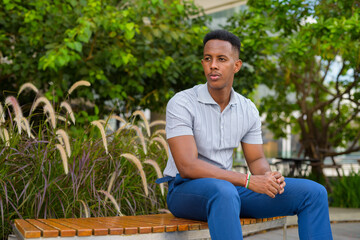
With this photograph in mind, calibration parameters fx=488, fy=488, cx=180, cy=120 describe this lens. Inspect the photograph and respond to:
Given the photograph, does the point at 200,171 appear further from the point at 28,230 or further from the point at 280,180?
the point at 28,230

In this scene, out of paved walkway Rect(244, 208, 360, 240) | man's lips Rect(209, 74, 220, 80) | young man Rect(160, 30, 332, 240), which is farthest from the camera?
paved walkway Rect(244, 208, 360, 240)

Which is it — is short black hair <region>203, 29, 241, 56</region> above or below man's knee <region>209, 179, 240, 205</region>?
above

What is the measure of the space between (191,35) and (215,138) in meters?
3.61

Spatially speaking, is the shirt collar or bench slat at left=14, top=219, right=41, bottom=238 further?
the shirt collar

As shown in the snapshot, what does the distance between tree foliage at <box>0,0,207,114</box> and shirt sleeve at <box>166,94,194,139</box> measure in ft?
8.67

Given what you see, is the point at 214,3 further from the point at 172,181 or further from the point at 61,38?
the point at 172,181

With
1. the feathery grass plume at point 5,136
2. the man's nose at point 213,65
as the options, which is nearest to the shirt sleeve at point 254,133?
the man's nose at point 213,65

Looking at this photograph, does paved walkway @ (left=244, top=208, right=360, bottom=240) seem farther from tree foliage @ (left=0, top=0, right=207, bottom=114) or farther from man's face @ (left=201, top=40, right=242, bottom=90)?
man's face @ (left=201, top=40, right=242, bottom=90)

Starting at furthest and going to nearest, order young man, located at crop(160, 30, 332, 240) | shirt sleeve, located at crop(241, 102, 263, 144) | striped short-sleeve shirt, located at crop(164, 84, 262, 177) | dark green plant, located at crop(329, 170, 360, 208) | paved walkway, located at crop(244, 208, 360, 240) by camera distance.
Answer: dark green plant, located at crop(329, 170, 360, 208)
paved walkway, located at crop(244, 208, 360, 240)
shirt sleeve, located at crop(241, 102, 263, 144)
striped short-sleeve shirt, located at crop(164, 84, 262, 177)
young man, located at crop(160, 30, 332, 240)

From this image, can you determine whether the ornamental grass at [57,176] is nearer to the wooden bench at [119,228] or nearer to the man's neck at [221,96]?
the wooden bench at [119,228]

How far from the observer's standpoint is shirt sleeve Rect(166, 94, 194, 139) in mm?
2766

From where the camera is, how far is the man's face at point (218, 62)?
2.90 metres

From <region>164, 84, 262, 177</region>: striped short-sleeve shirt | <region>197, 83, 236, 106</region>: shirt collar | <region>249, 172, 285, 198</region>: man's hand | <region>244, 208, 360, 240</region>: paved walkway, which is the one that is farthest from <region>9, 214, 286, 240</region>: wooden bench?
<region>244, 208, 360, 240</region>: paved walkway

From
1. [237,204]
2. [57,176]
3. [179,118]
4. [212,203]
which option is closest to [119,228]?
[212,203]
